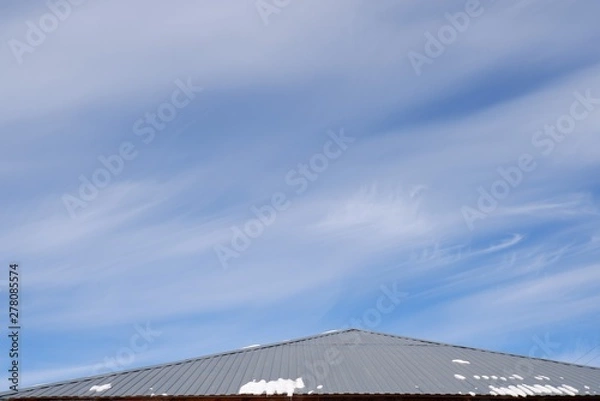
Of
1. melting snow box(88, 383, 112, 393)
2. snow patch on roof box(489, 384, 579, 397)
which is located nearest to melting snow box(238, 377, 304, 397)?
melting snow box(88, 383, 112, 393)

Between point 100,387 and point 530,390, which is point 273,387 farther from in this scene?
point 530,390

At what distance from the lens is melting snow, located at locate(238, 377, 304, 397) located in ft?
57.6

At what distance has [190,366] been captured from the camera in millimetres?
21125

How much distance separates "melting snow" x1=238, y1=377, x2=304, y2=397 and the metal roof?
33 mm

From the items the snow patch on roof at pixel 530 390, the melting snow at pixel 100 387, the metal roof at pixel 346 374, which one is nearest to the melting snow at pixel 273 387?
the metal roof at pixel 346 374

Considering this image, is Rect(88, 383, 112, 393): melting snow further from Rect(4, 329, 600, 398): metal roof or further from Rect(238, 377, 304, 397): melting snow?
Rect(238, 377, 304, 397): melting snow

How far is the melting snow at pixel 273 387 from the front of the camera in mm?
17547

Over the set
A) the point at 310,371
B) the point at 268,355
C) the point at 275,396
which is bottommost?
the point at 275,396

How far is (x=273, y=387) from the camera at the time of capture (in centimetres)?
1786

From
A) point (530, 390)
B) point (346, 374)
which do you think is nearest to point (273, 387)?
point (346, 374)

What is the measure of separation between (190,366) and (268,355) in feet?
10.1

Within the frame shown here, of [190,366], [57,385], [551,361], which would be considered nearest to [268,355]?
[190,366]

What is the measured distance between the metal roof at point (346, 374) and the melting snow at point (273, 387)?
3cm

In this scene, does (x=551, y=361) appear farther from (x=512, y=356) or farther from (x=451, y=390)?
(x=451, y=390)
